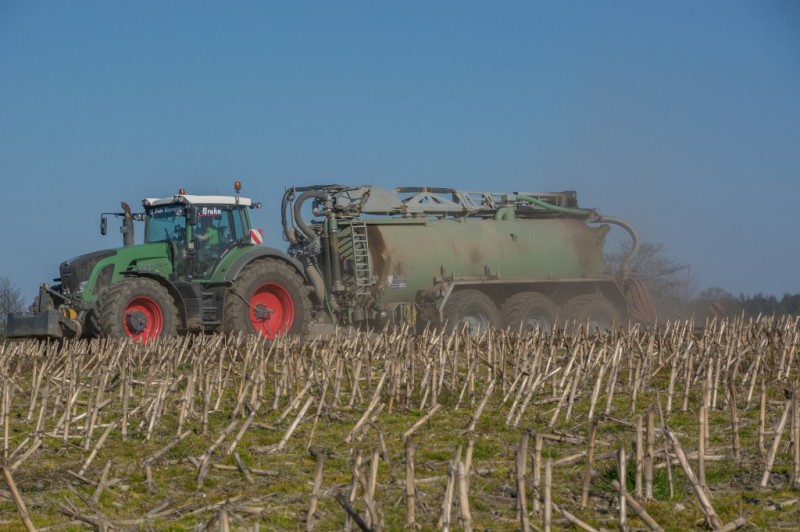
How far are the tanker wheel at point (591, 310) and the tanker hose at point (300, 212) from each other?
5212 mm

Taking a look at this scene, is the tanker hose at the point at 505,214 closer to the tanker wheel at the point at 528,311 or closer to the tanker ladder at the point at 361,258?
the tanker wheel at the point at 528,311

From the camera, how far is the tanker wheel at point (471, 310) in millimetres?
18359

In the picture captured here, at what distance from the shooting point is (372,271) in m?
18.3

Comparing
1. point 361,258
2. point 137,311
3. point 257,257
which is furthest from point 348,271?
point 137,311

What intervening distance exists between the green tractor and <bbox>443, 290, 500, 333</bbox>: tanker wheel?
2.88 meters

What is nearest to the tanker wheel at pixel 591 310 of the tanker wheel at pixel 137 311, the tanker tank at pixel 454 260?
the tanker tank at pixel 454 260

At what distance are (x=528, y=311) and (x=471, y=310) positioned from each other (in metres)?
1.28

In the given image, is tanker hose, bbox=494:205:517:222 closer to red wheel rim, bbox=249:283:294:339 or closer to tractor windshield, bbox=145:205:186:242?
red wheel rim, bbox=249:283:294:339

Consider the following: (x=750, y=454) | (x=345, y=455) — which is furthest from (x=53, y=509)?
(x=750, y=454)

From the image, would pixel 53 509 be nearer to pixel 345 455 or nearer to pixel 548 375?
pixel 345 455

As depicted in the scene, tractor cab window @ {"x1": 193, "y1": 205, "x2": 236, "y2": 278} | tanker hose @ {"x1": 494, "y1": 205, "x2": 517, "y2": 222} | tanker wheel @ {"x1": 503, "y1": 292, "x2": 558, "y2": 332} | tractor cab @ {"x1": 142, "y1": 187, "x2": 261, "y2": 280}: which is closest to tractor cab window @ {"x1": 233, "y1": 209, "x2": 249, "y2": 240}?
tractor cab @ {"x1": 142, "y1": 187, "x2": 261, "y2": 280}

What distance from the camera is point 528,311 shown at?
63.5ft

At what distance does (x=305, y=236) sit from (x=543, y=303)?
187 inches

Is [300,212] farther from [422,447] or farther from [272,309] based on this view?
[422,447]
